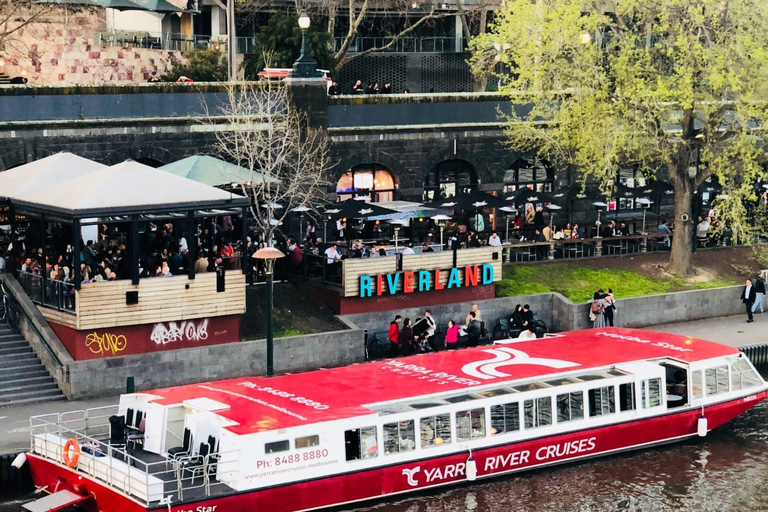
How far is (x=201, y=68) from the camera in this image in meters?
64.8

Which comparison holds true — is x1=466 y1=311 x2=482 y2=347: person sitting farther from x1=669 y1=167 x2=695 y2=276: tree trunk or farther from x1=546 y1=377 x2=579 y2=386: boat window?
x1=669 y1=167 x2=695 y2=276: tree trunk

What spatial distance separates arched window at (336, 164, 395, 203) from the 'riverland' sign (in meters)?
7.55

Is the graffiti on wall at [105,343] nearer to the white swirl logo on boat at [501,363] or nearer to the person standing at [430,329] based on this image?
the person standing at [430,329]

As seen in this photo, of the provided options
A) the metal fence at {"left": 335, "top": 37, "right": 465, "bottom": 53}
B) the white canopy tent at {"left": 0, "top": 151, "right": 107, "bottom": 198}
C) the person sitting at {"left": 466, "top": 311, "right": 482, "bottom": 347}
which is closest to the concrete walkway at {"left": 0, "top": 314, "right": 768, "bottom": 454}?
the white canopy tent at {"left": 0, "top": 151, "right": 107, "bottom": 198}

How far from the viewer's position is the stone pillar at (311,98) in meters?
50.8

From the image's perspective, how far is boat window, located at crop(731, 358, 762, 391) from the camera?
40.0 meters

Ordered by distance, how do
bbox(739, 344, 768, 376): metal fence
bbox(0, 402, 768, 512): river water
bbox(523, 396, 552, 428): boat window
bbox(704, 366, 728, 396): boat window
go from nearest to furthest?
bbox(0, 402, 768, 512): river water
bbox(523, 396, 552, 428): boat window
bbox(704, 366, 728, 396): boat window
bbox(739, 344, 768, 376): metal fence

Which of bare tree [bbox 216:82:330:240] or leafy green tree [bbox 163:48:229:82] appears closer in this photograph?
bare tree [bbox 216:82:330:240]

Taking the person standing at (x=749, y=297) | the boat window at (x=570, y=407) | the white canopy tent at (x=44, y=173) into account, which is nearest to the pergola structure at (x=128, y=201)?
the white canopy tent at (x=44, y=173)

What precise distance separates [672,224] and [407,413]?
27.3m

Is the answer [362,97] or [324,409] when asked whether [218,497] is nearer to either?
[324,409]

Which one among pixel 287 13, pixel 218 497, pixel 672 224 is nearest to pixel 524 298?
pixel 672 224

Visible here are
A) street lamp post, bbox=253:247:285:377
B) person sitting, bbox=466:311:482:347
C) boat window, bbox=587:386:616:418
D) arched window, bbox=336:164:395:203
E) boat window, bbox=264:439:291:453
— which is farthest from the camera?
Result: arched window, bbox=336:164:395:203

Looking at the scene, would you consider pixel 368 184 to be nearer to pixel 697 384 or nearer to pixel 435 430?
pixel 697 384
